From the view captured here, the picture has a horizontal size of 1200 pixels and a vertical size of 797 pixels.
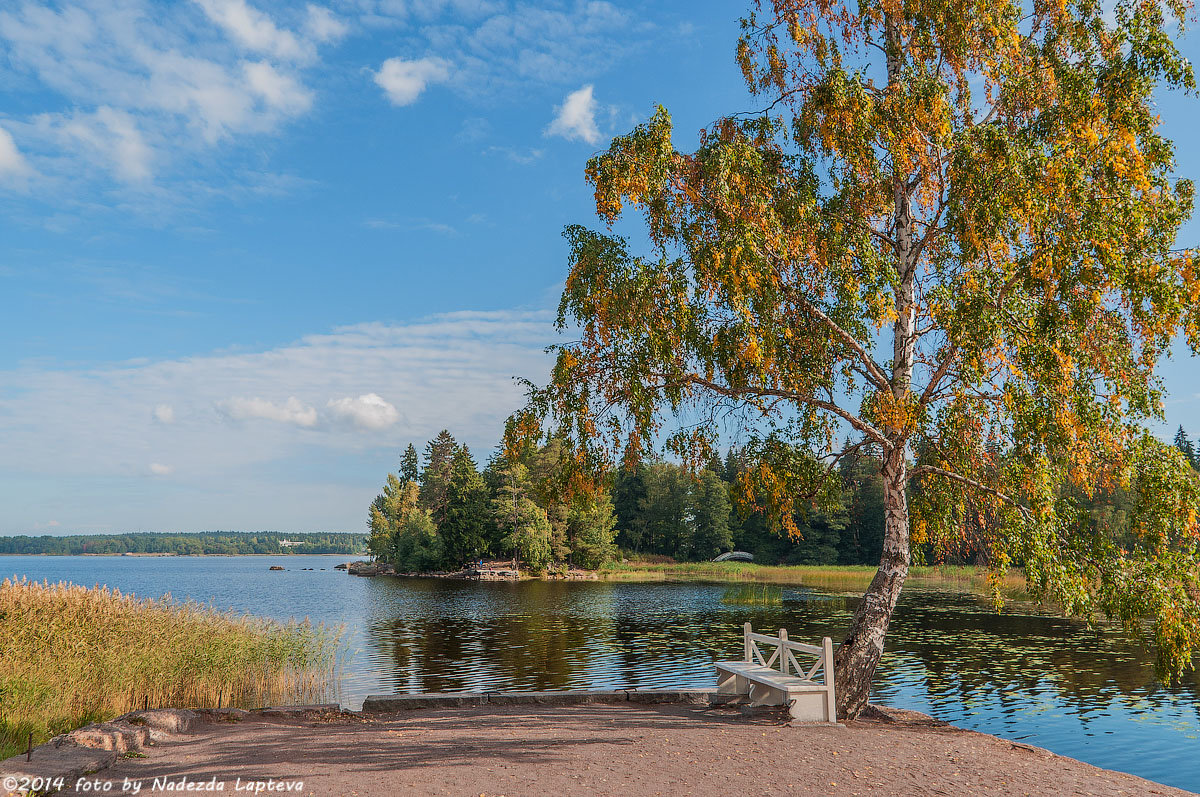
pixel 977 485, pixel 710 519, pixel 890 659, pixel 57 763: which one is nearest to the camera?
pixel 57 763

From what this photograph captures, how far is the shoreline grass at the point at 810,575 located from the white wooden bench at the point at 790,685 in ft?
101

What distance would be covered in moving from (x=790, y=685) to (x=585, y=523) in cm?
6098

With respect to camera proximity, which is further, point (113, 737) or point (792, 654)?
point (792, 654)

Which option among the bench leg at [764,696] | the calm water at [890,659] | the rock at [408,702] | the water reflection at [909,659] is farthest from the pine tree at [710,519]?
the rock at [408,702]

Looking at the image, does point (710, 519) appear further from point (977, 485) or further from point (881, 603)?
point (977, 485)

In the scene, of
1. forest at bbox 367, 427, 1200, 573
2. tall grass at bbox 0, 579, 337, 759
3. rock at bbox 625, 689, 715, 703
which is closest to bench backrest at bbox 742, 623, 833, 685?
rock at bbox 625, 689, 715, 703

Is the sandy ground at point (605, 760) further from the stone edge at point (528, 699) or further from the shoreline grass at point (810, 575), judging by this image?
the shoreline grass at point (810, 575)

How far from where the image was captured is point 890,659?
21.6m

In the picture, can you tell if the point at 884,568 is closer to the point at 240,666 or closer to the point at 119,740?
the point at 119,740

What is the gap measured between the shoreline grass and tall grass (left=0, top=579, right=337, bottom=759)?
35084mm

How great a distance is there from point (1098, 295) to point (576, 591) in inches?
1720

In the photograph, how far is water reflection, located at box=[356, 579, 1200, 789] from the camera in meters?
14.3

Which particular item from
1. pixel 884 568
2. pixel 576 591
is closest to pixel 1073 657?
pixel 884 568

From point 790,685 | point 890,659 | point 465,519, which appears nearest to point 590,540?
point 465,519
